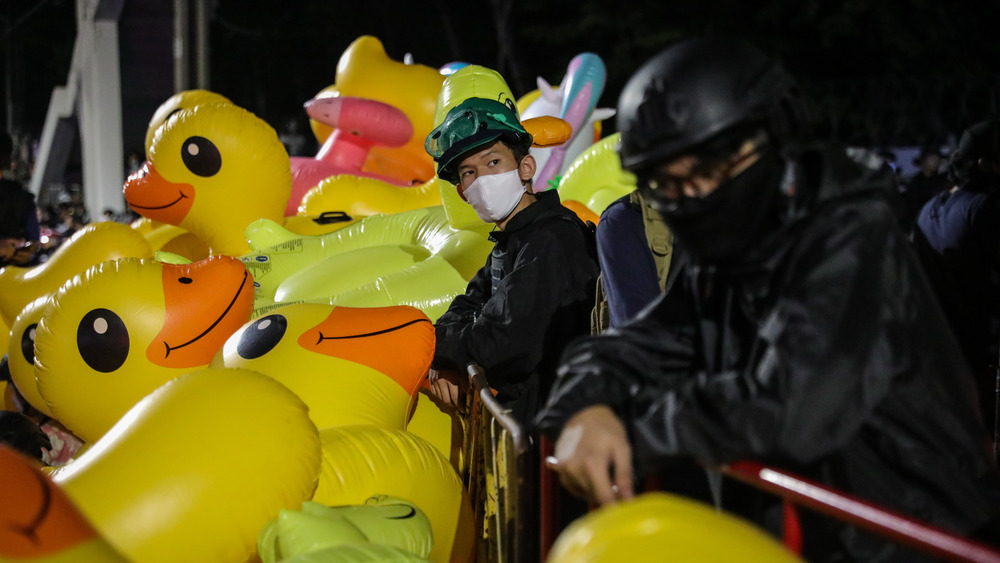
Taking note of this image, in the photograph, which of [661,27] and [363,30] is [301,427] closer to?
[661,27]

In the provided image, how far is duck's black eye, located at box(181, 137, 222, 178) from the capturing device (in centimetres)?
670

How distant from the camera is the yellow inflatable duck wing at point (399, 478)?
3346 mm

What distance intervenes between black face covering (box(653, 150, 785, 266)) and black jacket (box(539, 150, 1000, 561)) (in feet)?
0.13

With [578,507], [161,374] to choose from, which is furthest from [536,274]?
[161,374]

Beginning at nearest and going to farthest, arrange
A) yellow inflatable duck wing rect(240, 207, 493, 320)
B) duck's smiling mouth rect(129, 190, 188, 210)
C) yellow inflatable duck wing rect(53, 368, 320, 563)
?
yellow inflatable duck wing rect(53, 368, 320, 563)
yellow inflatable duck wing rect(240, 207, 493, 320)
duck's smiling mouth rect(129, 190, 188, 210)

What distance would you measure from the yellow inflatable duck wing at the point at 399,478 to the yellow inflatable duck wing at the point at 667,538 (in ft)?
6.07

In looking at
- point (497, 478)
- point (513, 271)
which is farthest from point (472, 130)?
point (497, 478)

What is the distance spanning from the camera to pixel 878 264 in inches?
65.5

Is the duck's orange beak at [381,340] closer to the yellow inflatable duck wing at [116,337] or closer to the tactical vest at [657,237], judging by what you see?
the yellow inflatable duck wing at [116,337]

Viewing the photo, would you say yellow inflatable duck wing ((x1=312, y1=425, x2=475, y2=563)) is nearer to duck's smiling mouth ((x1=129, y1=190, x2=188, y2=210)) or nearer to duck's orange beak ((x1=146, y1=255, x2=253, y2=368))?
duck's orange beak ((x1=146, y1=255, x2=253, y2=368))

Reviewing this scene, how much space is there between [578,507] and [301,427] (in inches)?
37.1

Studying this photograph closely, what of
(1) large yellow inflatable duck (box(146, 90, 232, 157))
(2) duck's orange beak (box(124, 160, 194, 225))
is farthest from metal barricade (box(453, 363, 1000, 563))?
(1) large yellow inflatable duck (box(146, 90, 232, 157))

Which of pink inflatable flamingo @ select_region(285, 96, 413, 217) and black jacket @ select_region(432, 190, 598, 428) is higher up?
pink inflatable flamingo @ select_region(285, 96, 413, 217)

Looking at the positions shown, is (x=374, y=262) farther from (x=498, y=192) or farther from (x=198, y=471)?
(x=198, y=471)
